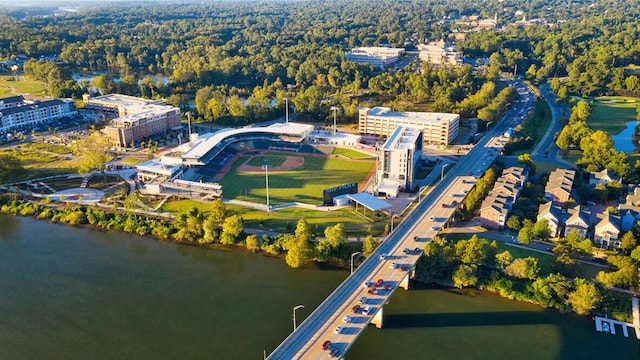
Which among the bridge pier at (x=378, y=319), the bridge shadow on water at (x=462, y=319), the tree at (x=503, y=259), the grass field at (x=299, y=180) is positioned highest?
the grass field at (x=299, y=180)

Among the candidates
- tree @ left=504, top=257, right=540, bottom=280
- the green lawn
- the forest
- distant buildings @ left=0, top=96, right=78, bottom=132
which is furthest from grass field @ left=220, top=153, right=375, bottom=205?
distant buildings @ left=0, top=96, right=78, bottom=132

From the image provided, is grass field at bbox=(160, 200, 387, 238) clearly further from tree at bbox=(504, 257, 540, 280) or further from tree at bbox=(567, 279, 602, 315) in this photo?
tree at bbox=(567, 279, 602, 315)

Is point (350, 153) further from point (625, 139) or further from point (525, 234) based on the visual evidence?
point (625, 139)

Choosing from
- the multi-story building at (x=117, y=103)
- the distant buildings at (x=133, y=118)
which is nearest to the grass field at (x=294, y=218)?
the distant buildings at (x=133, y=118)

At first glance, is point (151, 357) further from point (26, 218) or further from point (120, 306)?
point (26, 218)

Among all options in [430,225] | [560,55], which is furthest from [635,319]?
[560,55]

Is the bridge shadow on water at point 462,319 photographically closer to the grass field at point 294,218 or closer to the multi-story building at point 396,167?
the grass field at point 294,218
